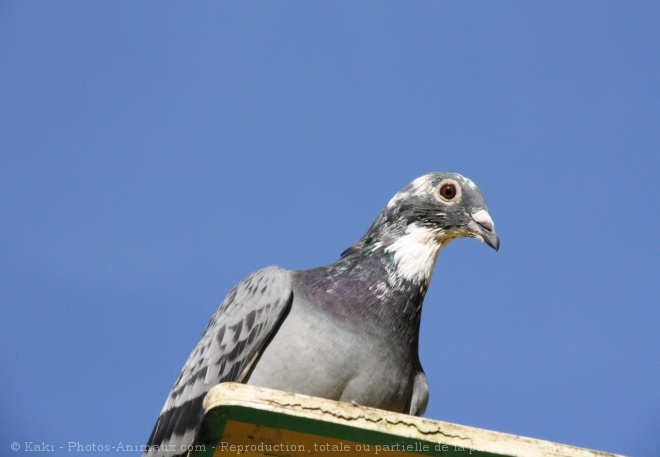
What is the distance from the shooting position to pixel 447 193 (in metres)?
6.11

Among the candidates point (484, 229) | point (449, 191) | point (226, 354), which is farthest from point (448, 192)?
point (226, 354)

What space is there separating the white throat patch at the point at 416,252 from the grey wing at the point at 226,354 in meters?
0.79

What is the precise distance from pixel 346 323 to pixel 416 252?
0.83 meters

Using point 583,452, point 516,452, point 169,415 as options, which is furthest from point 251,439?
point 169,415

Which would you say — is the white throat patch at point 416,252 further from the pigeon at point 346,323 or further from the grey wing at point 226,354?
the grey wing at point 226,354

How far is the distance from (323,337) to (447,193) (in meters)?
1.48

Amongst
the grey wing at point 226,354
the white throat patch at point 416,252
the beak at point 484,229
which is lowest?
the grey wing at point 226,354

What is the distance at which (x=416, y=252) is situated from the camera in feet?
A: 19.6

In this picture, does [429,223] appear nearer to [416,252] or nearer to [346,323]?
[416,252]

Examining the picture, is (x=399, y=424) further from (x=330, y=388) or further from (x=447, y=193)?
A: (x=447, y=193)

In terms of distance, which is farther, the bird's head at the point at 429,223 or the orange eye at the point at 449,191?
the orange eye at the point at 449,191

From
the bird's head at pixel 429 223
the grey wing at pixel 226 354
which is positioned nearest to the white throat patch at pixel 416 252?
the bird's head at pixel 429 223

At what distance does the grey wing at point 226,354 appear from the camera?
543cm

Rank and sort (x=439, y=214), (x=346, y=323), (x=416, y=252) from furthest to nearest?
(x=439, y=214) → (x=416, y=252) → (x=346, y=323)
